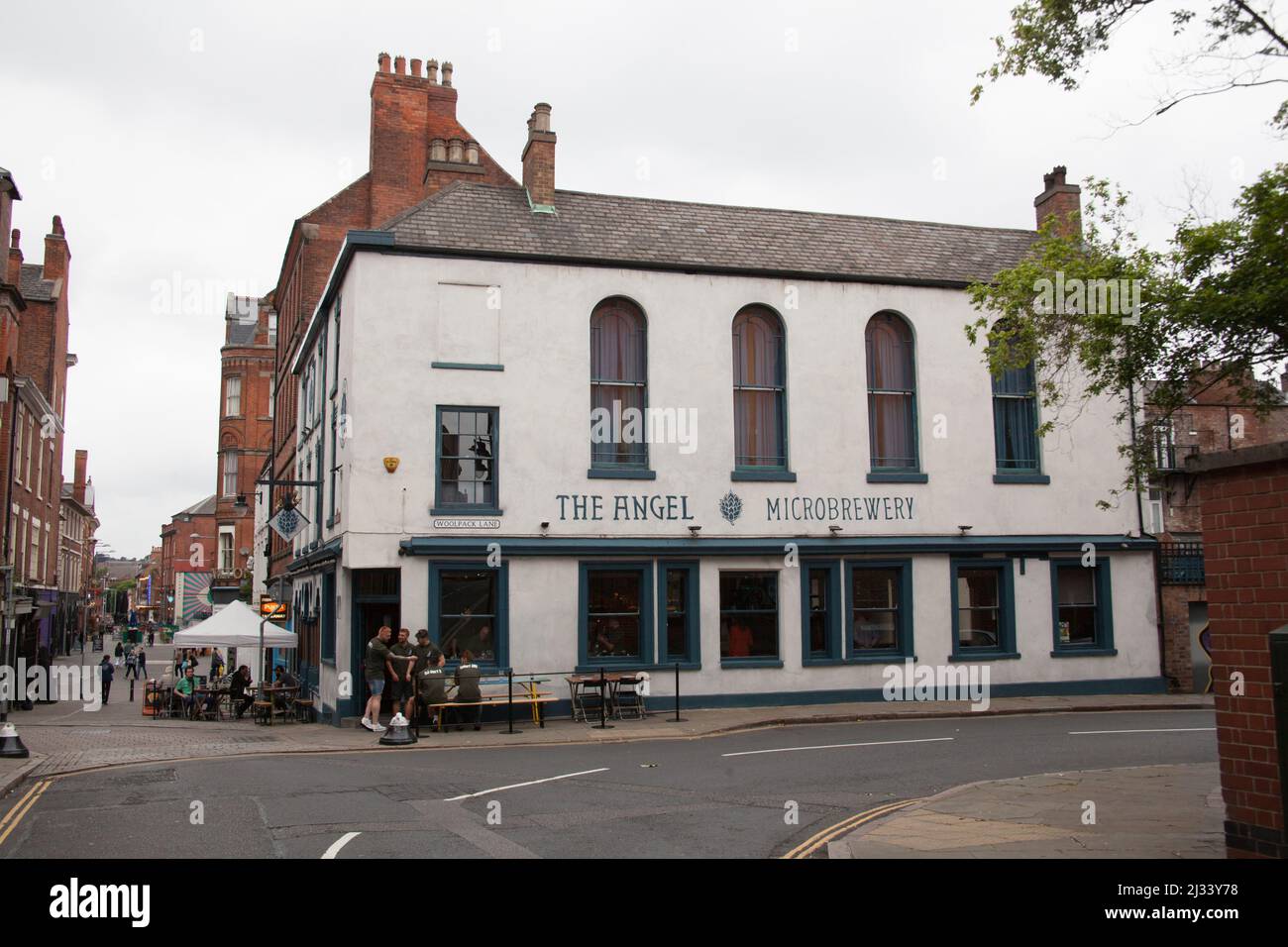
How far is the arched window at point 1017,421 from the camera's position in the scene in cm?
2309

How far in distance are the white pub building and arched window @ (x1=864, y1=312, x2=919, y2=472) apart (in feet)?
0.17

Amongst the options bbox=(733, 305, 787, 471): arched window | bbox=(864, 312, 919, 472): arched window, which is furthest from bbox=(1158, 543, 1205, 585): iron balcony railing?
bbox=(733, 305, 787, 471): arched window

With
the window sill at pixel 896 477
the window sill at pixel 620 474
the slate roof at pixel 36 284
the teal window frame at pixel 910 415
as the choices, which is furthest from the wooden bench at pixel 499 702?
the slate roof at pixel 36 284

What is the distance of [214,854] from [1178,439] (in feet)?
117

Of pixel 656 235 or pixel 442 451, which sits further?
pixel 656 235

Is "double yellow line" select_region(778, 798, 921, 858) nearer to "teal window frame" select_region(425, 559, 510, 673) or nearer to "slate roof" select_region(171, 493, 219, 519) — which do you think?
"teal window frame" select_region(425, 559, 510, 673)

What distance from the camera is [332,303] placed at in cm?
2345

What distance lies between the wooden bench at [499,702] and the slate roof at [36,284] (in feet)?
98.0

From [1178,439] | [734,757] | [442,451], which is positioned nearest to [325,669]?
[442,451]

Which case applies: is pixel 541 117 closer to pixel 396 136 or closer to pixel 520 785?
pixel 396 136

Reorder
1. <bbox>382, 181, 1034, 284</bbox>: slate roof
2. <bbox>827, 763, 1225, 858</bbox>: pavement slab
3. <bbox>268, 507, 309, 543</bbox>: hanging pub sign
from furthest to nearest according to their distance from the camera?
<bbox>268, 507, 309, 543</bbox>: hanging pub sign → <bbox>382, 181, 1034, 284</bbox>: slate roof → <bbox>827, 763, 1225, 858</bbox>: pavement slab

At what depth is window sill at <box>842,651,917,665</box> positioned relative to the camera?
70.3ft

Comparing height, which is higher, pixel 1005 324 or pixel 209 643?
pixel 1005 324
